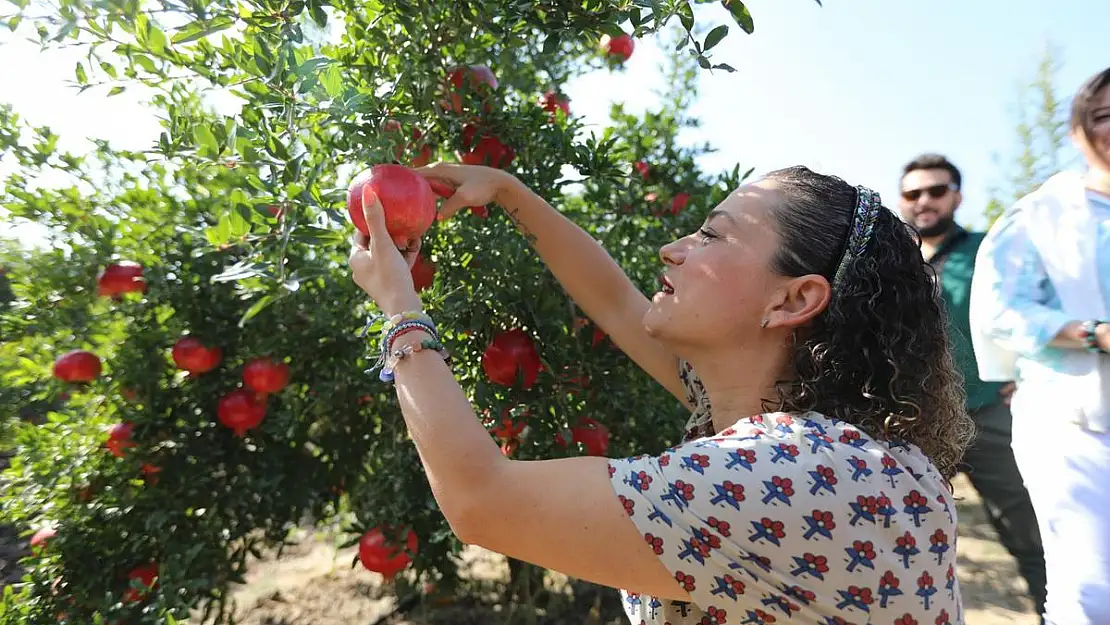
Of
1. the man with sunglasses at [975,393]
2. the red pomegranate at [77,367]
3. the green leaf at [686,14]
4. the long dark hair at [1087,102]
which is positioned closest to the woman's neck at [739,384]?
the green leaf at [686,14]

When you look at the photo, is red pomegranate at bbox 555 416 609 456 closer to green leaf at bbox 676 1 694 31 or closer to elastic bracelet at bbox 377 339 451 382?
elastic bracelet at bbox 377 339 451 382

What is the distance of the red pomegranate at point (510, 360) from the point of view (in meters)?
1.62

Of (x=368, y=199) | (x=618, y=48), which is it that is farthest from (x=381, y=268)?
(x=618, y=48)

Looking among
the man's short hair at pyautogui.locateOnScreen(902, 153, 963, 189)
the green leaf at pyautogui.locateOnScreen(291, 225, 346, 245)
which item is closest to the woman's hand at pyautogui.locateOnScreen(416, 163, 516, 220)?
the green leaf at pyautogui.locateOnScreen(291, 225, 346, 245)

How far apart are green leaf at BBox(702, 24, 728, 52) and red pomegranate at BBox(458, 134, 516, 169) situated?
0.52m

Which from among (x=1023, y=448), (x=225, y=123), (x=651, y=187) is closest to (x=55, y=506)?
(x=225, y=123)

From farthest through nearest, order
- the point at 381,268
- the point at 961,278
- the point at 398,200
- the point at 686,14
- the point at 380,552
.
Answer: the point at 961,278, the point at 380,552, the point at 686,14, the point at 398,200, the point at 381,268

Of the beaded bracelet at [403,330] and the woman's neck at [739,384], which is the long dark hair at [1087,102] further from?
the beaded bracelet at [403,330]

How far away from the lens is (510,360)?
162 centimetres

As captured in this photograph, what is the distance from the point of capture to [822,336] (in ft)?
3.47

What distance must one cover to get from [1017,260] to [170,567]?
2339 mm

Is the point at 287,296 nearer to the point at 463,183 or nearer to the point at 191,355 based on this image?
the point at 191,355

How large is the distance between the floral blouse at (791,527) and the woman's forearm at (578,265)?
26.5 inches

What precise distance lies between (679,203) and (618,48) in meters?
0.66
